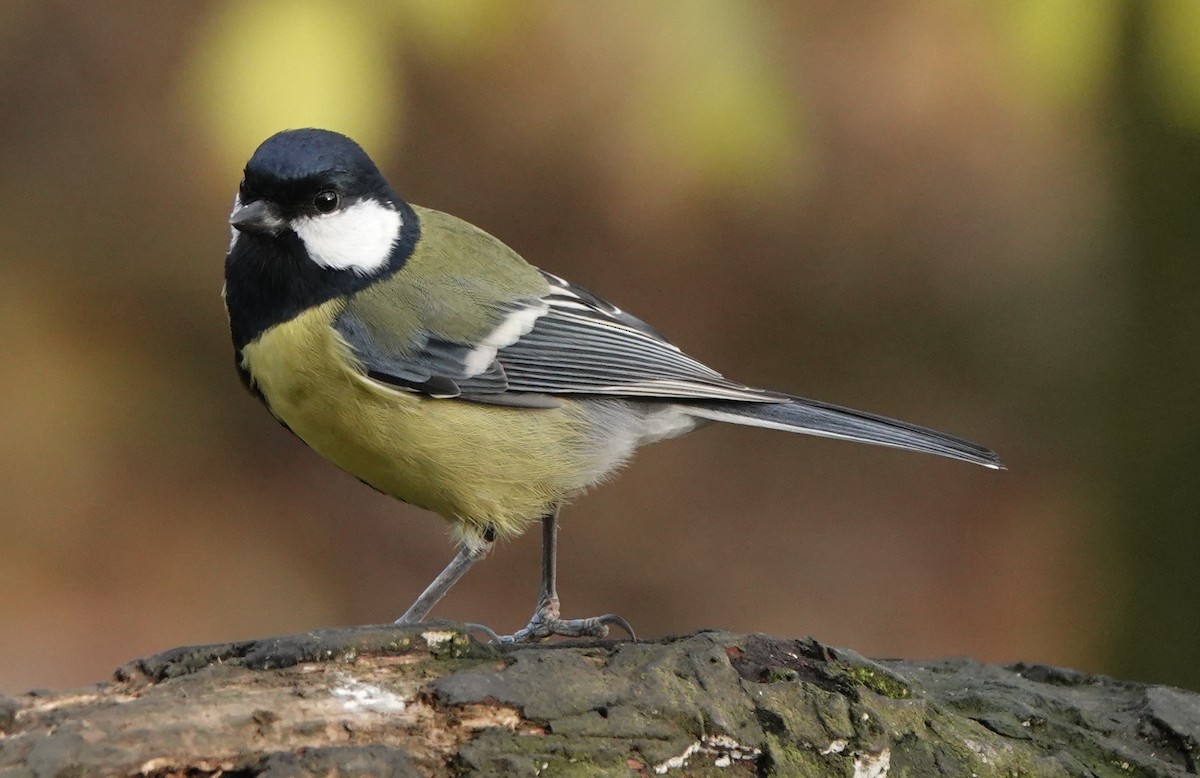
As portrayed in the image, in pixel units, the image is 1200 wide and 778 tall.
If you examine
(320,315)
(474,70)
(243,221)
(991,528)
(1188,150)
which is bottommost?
(991,528)

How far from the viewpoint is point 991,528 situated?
4941mm

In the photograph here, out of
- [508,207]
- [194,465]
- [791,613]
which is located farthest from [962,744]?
[194,465]

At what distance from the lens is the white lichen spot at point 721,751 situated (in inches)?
73.2

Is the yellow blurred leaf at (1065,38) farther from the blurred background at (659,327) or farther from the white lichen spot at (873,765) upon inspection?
the white lichen spot at (873,765)

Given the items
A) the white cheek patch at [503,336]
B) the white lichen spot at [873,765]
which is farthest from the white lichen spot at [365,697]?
the white cheek patch at [503,336]

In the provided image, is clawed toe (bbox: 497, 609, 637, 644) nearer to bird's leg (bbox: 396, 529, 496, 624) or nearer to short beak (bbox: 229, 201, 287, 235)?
bird's leg (bbox: 396, 529, 496, 624)

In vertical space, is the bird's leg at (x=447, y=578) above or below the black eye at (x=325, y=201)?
below

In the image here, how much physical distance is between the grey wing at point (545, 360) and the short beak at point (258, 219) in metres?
0.24

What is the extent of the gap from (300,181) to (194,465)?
2794 mm

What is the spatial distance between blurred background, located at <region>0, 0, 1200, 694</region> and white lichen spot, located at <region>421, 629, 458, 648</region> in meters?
2.39

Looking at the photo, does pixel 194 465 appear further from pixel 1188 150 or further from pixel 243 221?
pixel 1188 150

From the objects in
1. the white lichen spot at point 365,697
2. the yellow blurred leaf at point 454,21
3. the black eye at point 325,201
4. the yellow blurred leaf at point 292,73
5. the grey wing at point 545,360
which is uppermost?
the yellow blurred leaf at point 454,21

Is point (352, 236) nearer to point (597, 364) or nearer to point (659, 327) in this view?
point (597, 364)

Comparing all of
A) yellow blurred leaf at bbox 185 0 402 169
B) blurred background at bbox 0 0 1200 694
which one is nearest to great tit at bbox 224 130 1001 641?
yellow blurred leaf at bbox 185 0 402 169
